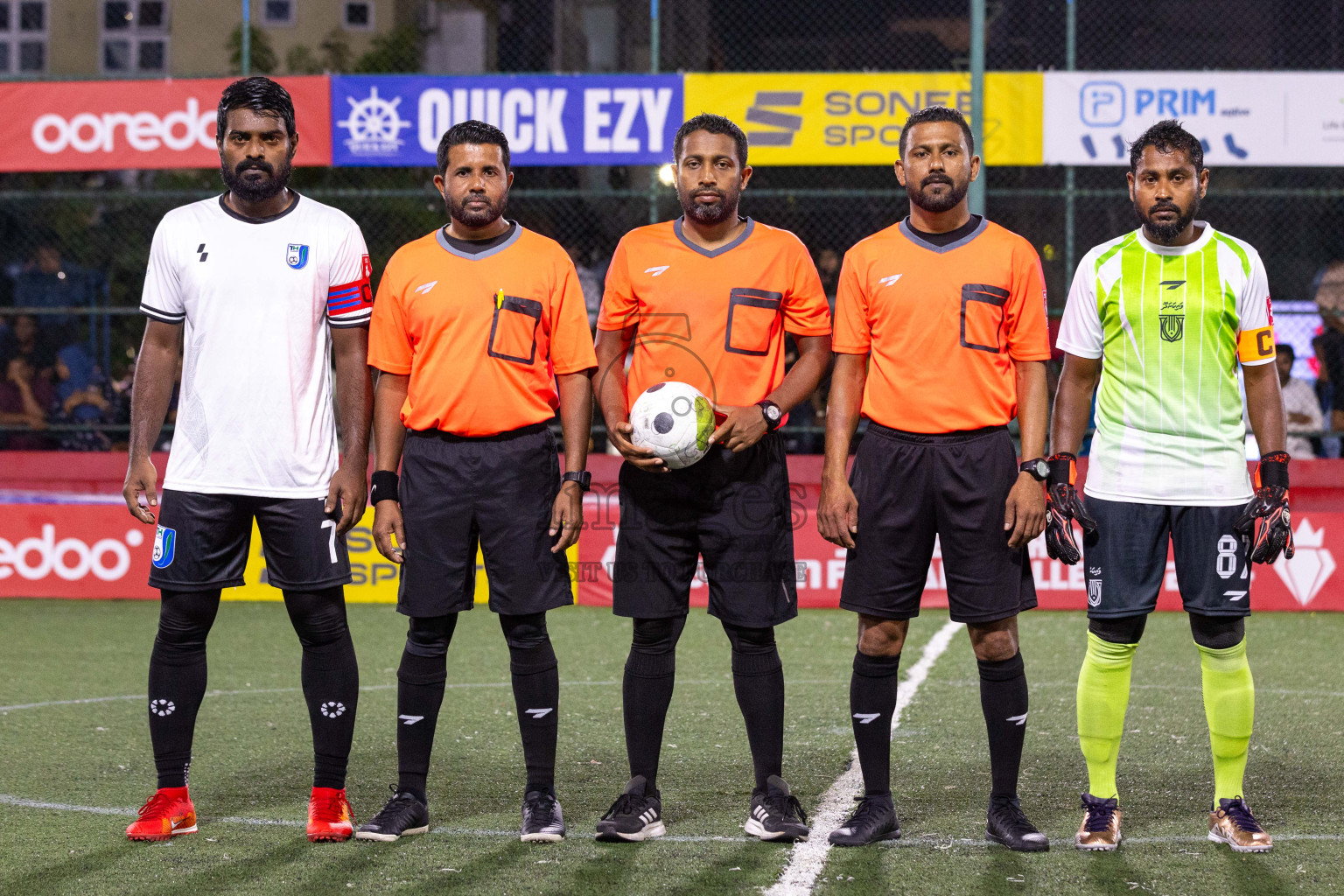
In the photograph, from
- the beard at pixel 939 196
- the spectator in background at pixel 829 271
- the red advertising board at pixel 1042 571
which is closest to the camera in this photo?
the beard at pixel 939 196

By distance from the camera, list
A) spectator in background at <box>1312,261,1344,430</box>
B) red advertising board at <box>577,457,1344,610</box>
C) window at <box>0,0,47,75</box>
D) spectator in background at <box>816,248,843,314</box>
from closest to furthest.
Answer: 1. red advertising board at <box>577,457,1344,610</box>
2. spectator in background at <box>1312,261,1344,430</box>
3. spectator in background at <box>816,248,843,314</box>
4. window at <box>0,0,47,75</box>

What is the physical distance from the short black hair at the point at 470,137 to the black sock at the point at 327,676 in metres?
1.39

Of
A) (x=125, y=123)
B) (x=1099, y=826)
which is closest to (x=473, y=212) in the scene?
(x=1099, y=826)

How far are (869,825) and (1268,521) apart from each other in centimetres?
148

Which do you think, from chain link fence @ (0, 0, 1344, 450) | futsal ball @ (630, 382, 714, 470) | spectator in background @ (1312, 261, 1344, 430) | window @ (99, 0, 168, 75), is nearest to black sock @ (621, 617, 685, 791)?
futsal ball @ (630, 382, 714, 470)

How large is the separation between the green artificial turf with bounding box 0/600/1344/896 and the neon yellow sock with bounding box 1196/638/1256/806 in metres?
0.20

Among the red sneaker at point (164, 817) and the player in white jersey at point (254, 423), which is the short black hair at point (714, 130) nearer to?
the player in white jersey at point (254, 423)

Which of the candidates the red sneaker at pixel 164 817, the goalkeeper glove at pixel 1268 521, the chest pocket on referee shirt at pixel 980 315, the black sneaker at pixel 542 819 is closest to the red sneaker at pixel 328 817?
the red sneaker at pixel 164 817

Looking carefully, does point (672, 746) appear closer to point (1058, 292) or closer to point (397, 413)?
point (397, 413)

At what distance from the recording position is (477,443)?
4.47 m

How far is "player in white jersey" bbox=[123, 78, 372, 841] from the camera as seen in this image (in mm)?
4477

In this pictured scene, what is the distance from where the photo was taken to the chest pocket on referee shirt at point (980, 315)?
14.4 feet

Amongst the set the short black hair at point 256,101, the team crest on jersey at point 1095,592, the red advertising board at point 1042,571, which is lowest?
the red advertising board at point 1042,571

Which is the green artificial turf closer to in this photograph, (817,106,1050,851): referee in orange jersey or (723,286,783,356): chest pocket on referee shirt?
(817,106,1050,851): referee in orange jersey
